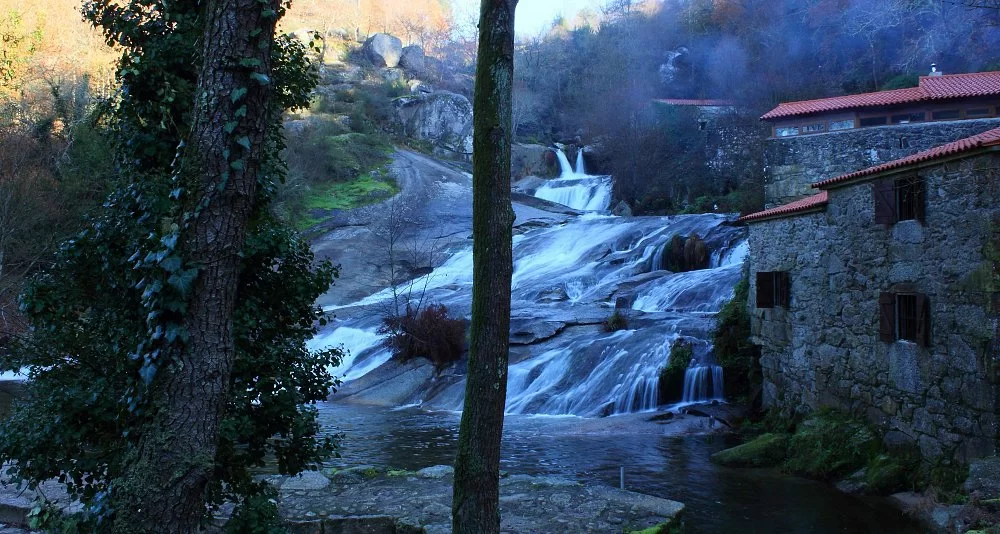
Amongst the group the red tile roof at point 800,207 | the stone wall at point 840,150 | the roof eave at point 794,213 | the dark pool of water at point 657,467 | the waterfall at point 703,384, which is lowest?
the dark pool of water at point 657,467

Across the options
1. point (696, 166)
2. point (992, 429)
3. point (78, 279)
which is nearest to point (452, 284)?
point (696, 166)

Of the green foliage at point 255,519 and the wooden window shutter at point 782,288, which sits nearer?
the green foliage at point 255,519

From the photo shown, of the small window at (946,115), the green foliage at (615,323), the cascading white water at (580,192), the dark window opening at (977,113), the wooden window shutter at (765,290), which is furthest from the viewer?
the cascading white water at (580,192)

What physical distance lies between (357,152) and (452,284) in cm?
1368

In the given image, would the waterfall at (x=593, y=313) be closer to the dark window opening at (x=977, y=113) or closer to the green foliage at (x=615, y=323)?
the green foliage at (x=615, y=323)

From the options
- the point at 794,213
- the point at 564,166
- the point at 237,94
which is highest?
the point at 564,166

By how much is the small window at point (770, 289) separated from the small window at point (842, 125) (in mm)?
11522

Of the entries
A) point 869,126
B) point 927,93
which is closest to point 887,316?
point 927,93

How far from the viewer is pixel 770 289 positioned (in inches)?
503

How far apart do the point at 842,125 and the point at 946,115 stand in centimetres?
270

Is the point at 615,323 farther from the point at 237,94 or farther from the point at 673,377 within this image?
the point at 237,94

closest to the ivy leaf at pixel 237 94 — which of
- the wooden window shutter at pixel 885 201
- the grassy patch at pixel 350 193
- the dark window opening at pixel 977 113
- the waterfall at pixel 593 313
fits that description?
the wooden window shutter at pixel 885 201

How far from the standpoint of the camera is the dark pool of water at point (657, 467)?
27.3 feet

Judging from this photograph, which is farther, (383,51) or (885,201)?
(383,51)
